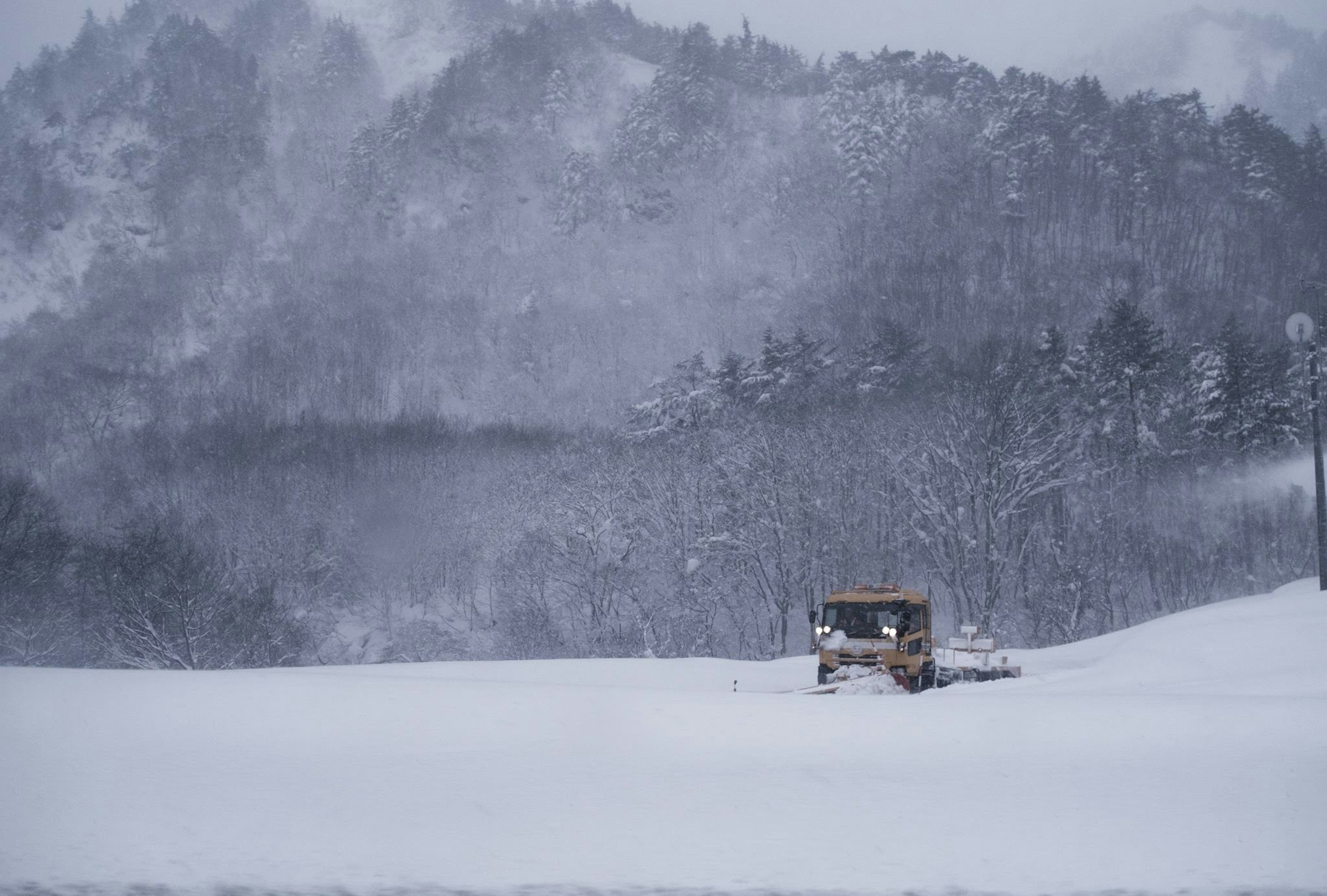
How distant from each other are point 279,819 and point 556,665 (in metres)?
11.6

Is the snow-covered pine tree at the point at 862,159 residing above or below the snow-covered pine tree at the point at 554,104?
below

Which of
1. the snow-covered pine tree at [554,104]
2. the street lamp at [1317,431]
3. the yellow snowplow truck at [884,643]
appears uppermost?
the snow-covered pine tree at [554,104]

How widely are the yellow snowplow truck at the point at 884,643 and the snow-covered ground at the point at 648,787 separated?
6.52m

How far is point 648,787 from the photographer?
8.27 metres

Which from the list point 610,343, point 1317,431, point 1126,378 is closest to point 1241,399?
point 1126,378

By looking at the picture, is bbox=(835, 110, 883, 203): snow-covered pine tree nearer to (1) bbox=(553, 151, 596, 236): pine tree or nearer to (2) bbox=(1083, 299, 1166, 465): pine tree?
(1) bbox=(553, 151, 596, 236): pine tree

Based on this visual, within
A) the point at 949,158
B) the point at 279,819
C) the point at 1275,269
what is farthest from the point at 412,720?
the point at 949,158

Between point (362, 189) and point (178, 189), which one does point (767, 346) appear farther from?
point (178, 189)

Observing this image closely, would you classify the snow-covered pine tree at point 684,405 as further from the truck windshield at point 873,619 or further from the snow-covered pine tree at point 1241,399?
the truck windshield at point 873,619

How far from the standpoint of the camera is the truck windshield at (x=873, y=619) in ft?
59.3

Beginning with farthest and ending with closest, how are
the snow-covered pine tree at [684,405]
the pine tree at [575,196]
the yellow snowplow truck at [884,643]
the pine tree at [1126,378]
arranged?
the pine tree at [575,196] < the snow-covered pine tree at [684,405] < the pine tree at [1126,378] < the yellow snowplow truck at [884,643]

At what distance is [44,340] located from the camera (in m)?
84.8

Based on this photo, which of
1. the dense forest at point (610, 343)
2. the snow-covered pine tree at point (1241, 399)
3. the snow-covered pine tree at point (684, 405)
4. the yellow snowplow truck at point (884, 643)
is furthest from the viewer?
the snow-covered pine tree at point (684, 405)

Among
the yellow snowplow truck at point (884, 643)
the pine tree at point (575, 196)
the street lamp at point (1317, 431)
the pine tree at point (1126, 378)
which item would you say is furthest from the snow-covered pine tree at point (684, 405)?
the pine tree at point (575, 196)
